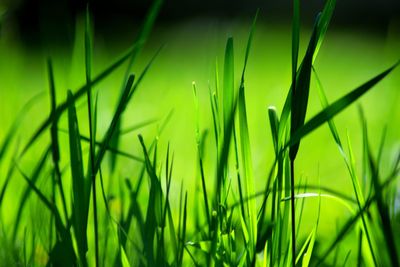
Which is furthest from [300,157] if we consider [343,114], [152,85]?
[152,85]

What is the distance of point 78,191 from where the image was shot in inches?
28.7

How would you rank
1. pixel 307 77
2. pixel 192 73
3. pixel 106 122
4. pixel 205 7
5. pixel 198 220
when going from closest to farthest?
pixel 307 77
pixel 198 220
pixel 106 122
pixel 192 73
pixel 205 7

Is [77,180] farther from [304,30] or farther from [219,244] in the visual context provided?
[304,30]

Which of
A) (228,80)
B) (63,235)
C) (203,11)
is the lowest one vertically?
(63,235)

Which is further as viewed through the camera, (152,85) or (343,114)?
(152,85)

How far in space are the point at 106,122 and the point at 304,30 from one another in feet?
11.3

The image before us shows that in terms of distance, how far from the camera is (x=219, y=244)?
743mm

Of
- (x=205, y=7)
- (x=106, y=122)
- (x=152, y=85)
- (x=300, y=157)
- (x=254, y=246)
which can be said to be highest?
(x=205, y=7)

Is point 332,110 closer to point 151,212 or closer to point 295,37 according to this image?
point 295,37

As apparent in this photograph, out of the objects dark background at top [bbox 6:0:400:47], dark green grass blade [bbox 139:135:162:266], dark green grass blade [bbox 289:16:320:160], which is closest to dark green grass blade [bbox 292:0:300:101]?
dark green grass blade [bbox 289:16:320:160]

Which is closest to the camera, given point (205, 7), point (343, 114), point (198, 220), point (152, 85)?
point (198, 220)

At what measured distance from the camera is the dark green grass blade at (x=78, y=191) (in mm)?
715

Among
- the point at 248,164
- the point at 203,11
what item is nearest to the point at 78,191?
the point at 248,164

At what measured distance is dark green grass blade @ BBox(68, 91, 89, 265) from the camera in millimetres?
715
